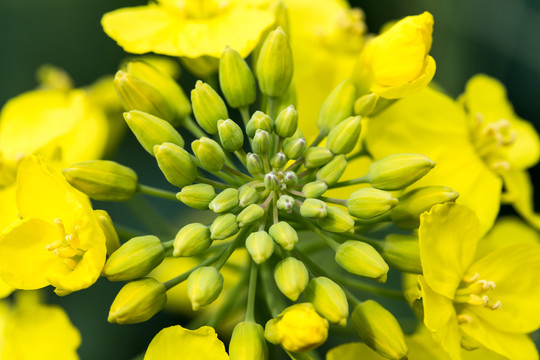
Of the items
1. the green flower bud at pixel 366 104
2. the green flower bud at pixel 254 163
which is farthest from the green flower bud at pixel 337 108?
the green flower bud at pixel 254 163

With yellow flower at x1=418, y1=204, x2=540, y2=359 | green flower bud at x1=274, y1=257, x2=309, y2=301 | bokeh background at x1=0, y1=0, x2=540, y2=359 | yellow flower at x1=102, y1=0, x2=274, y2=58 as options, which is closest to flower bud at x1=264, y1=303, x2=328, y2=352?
green flower bud at x1=274, y1=257, x2=309, y2=301

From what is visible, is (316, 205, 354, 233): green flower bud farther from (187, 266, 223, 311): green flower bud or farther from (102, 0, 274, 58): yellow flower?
(102, 0, 274, 58): yellow flower

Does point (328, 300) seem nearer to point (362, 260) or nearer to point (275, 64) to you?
point (362, 260)

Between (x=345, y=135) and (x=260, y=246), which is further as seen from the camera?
(x=345, y=135)

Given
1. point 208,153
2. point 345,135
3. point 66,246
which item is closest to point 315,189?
point 345,135

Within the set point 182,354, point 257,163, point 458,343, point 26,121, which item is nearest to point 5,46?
point 26,121

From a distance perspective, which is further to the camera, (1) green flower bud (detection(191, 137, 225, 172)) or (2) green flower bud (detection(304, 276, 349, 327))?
(1) green flower bud (detection(191, 137, 225, 172))
